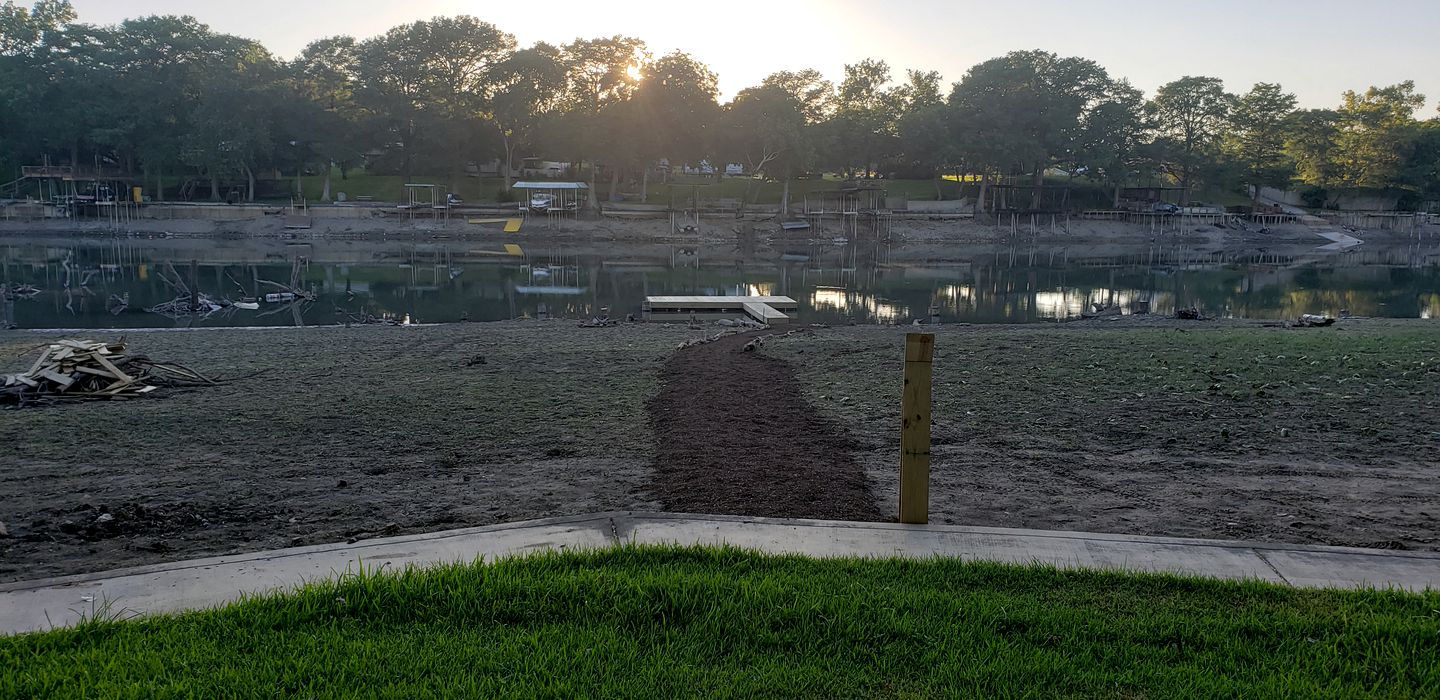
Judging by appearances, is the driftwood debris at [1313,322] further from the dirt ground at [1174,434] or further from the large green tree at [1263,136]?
the large green tree at [1263,136]

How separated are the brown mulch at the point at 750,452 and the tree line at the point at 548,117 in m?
66.2

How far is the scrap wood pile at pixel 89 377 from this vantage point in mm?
11570

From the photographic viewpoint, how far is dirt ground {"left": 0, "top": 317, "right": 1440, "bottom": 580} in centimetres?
673

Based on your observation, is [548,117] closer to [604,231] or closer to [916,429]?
[604,231]

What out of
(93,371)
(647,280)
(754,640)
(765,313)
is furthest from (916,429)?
(647,280)

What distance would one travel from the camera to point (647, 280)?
4322cm

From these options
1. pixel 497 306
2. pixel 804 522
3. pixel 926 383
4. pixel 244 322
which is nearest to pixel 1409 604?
pixel 926 383

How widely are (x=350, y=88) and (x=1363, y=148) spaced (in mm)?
90189

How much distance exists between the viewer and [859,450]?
29.7 ft

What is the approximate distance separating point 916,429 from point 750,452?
9.47 ft

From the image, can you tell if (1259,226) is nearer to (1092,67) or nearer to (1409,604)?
(1092,67)

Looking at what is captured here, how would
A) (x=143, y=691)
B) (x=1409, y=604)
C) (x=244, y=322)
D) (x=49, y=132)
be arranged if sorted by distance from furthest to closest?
(x=49, y=132) < (x=244, y=322) < (x=1409, y=604) < (x=143, y=691)

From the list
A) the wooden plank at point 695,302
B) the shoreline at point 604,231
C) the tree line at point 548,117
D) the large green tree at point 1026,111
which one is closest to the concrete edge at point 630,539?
the wooden plank at point 695,302

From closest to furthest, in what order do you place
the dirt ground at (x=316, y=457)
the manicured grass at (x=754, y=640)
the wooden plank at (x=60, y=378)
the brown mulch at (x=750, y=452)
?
the manicured grass at (x=754, y=640) < the dirt ground at (x=316, y=457) < the brown mulch at (x=750, y=452) < the wooden plank at (x=60, y=378)
